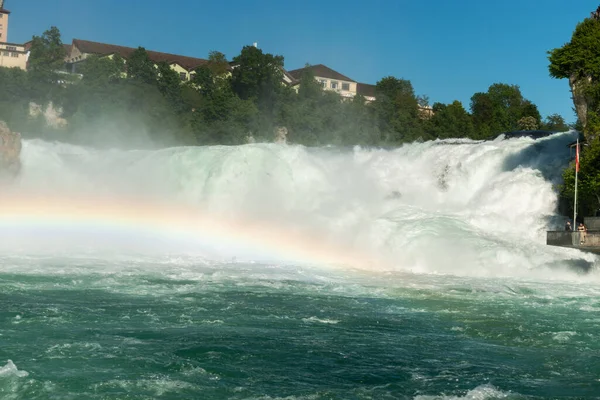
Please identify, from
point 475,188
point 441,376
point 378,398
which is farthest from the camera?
point 475,188

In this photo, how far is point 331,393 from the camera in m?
10.5

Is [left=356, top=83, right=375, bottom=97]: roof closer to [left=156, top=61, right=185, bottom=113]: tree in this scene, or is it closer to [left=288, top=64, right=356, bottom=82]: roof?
[left=288, top=64, right=356, bottom=82]: roof

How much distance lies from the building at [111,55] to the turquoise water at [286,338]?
2501 inches

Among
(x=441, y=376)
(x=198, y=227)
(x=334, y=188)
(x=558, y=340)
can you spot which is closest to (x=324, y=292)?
(x=558, y=340)

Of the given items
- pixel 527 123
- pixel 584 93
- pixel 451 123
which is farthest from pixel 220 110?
pixel 584 93

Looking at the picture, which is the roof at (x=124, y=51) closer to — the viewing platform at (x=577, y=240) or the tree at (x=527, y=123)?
the tree at (x=527, y=123)

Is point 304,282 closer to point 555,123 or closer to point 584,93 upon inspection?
point 584,93

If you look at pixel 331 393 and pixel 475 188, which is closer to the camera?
pixel 331 393

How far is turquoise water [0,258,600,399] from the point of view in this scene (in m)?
10.7

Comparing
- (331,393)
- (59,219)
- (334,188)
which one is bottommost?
(331,393)

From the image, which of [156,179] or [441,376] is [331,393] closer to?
[441,376]

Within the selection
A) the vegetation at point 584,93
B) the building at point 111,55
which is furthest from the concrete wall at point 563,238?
the building at point 111,55

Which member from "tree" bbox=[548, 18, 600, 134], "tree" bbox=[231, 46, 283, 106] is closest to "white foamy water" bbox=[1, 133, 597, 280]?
"tree" bbox=[548, 18, 600, 134]

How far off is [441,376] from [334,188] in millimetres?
22586
